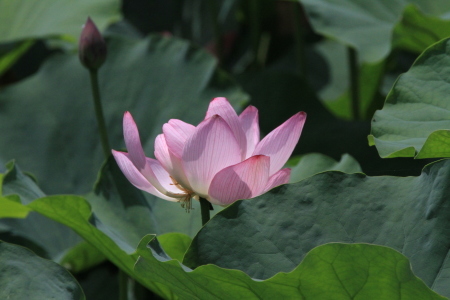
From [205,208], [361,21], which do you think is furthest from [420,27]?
[205,208]

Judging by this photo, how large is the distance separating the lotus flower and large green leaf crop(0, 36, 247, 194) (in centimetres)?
65

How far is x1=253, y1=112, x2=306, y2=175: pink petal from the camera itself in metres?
0.80

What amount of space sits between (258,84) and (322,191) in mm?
1018

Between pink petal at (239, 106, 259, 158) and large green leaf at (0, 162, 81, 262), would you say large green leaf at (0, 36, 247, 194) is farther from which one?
pink petal at (239, 106, 259, 158)

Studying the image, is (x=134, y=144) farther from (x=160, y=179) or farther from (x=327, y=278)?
(x=327, y=278)

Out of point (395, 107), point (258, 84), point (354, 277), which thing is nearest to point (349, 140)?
point (258, 84)

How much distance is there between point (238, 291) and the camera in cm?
71

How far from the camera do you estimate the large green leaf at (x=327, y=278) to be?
645mm

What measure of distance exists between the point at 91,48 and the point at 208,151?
0.54 meters

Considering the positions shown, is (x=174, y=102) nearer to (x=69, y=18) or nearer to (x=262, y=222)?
(x=69, y=18)

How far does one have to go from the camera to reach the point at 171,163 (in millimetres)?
814

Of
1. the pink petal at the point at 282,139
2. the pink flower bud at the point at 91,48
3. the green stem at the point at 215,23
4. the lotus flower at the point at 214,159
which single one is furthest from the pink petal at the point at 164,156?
the green stem at the point at 215,23

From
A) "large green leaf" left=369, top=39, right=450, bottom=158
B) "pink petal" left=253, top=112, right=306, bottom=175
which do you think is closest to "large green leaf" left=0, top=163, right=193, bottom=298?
"pink petal" left=253, top=112, right=306, bottom=175

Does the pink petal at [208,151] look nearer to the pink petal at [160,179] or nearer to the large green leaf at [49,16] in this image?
the pink petal at [160,179]
